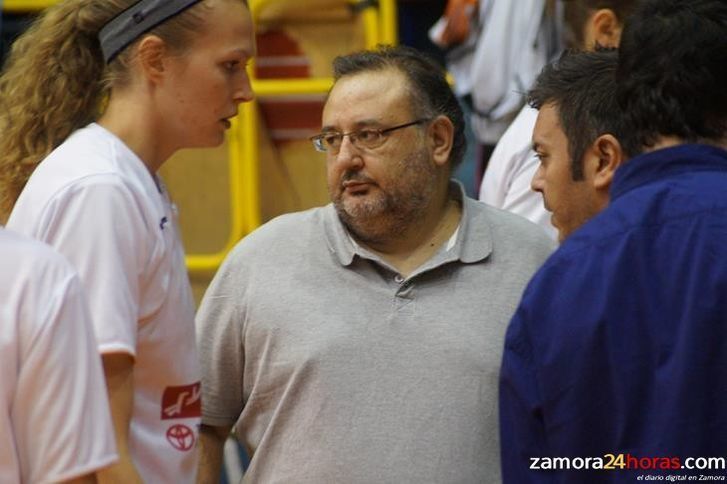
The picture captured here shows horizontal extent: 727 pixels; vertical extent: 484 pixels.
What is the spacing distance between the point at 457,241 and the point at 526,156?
2.12ft

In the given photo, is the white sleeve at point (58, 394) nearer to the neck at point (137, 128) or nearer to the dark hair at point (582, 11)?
the neck at point (137, 128)

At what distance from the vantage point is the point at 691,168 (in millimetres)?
2168

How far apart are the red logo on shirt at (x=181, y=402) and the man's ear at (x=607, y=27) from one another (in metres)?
1.79

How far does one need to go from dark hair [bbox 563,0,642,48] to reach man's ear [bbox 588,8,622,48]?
0.01m

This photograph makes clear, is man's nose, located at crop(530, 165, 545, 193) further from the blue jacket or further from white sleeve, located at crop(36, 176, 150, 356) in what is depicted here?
white sleeve, located at crop(36, 176, 150, 356)

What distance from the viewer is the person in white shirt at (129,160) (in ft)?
7.88

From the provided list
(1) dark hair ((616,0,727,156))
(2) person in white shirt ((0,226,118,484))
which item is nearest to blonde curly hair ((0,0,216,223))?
(2) person in white shirt ((0,226,118,484))

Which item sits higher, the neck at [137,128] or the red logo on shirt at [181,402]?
the neck at [137,128]

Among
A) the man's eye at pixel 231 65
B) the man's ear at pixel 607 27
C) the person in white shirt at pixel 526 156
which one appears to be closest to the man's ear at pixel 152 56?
the man's eye at pixel 231 65

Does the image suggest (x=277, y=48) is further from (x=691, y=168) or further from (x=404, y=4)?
(x=691, y=168)

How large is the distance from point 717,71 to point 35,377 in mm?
1163

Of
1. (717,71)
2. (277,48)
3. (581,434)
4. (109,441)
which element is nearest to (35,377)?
(109,441)

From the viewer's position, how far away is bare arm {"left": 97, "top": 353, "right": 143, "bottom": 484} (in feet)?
7.83

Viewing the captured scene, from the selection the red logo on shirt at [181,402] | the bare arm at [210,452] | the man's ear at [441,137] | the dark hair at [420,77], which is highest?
the dark hair at [420,77]
